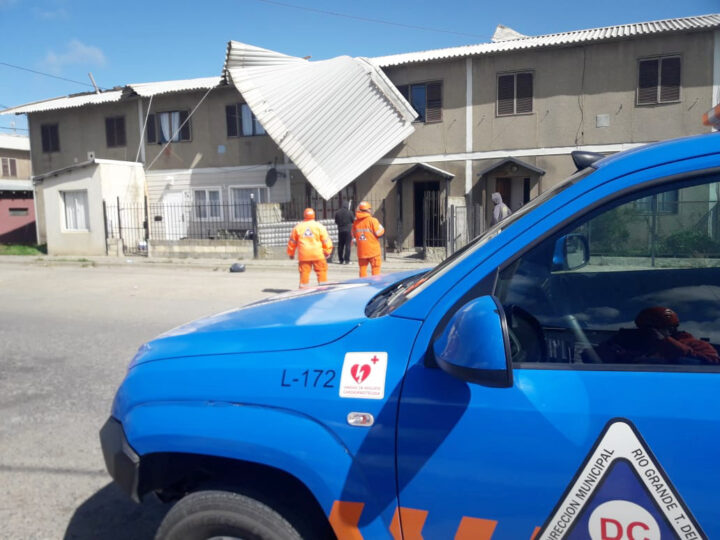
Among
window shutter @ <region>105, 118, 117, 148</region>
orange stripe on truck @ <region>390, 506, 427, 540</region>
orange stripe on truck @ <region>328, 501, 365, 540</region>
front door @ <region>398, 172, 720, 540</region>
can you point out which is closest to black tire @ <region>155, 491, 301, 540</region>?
orange stripe on truck @ <region>328, 501, 365, 540</region>

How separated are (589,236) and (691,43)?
62.5 feet

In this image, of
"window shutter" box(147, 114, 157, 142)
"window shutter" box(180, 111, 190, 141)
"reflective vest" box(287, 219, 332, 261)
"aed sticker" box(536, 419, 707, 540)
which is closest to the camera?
"aed sticker" box(536, 419, 707, 540)

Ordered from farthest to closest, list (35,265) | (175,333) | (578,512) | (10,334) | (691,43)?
(35,265) < (691,43) < (10,334) < (175,333) < (578,512)

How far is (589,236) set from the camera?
1.99 metres

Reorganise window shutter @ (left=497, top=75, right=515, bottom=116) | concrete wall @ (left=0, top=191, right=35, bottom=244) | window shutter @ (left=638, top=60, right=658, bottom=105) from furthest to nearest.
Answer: concrete wall @ (left=0, top=191, right=35, bottom=244), window shutter @ (left=497, top=75, right=515, bottom=116), window shutter @ (left=638, top=60, right=658, bottom=105)

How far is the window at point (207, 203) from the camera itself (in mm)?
24050

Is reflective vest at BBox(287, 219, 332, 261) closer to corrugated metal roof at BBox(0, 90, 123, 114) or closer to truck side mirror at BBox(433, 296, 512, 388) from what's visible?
truck side mirror at BBox(433, 296, 512, 388)

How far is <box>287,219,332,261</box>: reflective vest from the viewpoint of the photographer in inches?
396

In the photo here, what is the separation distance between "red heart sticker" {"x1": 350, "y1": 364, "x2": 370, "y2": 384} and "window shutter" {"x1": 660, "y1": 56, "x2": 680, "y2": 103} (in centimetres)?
1932

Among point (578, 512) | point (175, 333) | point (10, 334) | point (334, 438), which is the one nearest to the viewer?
point (578, 512)

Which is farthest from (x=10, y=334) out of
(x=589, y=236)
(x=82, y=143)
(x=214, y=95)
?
(x=82, y=143)

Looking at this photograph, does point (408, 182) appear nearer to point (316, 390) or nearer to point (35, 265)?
point (35, 265)

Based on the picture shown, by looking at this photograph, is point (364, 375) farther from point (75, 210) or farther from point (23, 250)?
point (23, 250)

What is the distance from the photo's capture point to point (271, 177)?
901 inches
